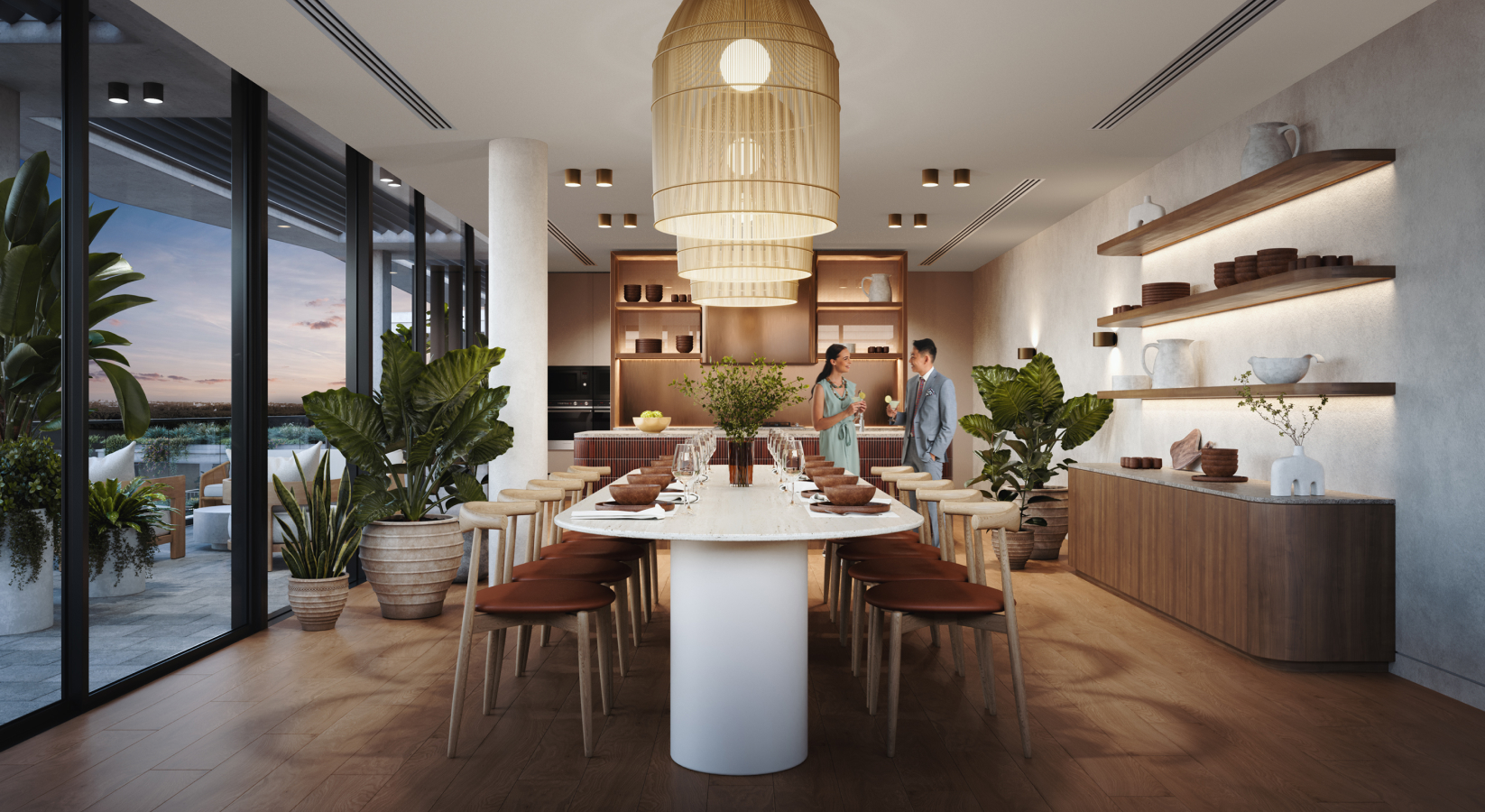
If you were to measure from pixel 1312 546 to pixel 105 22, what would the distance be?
568 centimetres

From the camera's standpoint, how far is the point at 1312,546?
4020 mm

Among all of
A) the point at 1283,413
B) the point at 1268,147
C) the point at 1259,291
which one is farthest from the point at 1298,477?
the point at 1268,147

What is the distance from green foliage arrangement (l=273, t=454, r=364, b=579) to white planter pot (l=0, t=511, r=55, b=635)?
137 cm

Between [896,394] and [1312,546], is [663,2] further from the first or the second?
[896,394]

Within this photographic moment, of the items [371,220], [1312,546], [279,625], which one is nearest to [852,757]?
[1312,546]

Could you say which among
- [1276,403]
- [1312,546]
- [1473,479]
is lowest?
[1312,546]

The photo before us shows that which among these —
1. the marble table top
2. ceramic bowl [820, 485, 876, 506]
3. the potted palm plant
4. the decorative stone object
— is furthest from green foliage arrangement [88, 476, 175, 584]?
the decorative stone object

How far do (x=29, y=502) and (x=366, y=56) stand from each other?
2.38m

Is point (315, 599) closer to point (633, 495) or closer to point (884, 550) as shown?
point (633, 495)

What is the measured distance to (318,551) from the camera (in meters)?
4.86

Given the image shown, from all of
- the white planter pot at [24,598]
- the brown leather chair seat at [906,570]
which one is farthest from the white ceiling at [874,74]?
the brown leather chair seat at [906,570]

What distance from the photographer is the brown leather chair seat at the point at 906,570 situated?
11.8 ft

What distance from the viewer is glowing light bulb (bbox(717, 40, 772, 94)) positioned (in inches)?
112

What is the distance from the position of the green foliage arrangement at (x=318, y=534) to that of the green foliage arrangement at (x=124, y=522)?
913 millimetres
